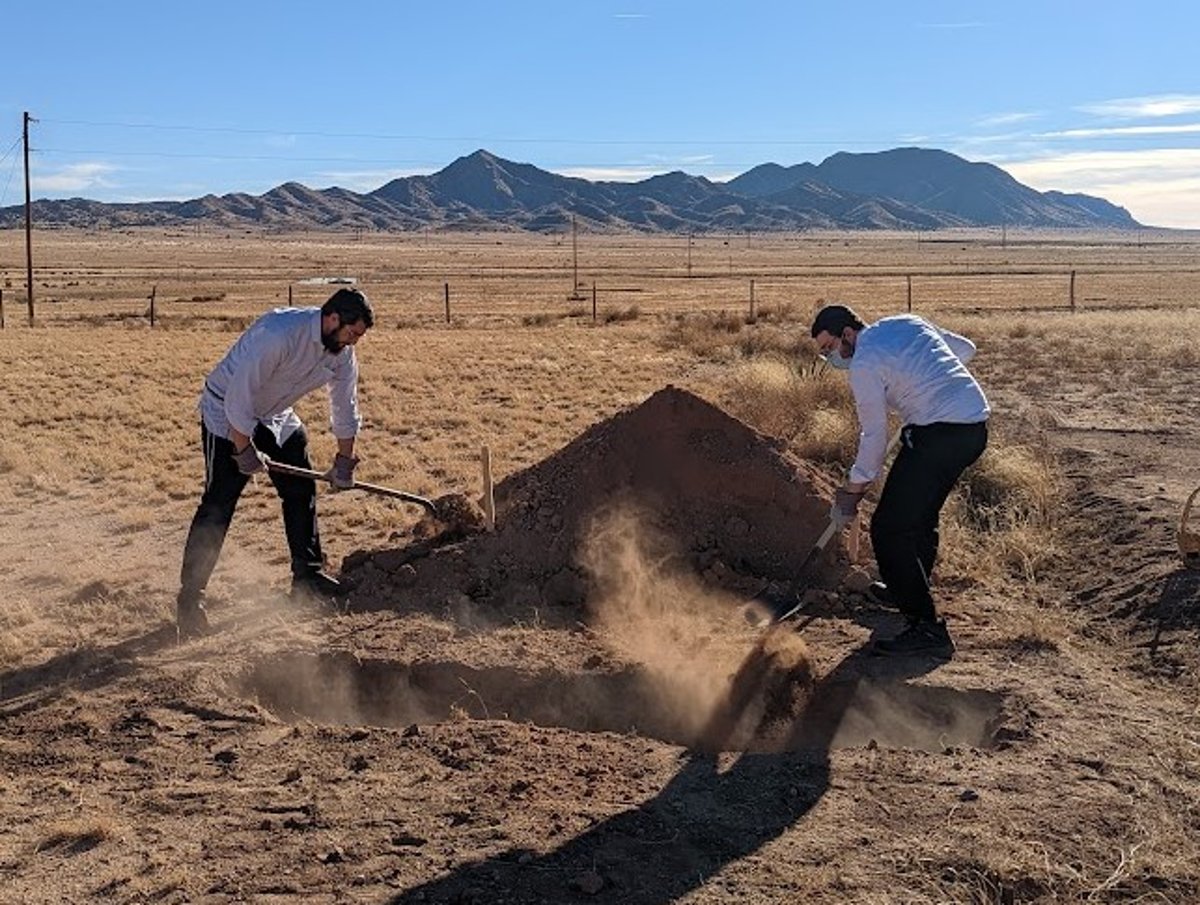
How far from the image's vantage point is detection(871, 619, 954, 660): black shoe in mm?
5770

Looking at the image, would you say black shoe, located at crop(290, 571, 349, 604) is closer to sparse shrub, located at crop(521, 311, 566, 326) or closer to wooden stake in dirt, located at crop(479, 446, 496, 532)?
wooden stake in dirt, located at crop(479, 446, 496, 532)

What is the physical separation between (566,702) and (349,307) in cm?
216

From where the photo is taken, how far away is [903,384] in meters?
5.31

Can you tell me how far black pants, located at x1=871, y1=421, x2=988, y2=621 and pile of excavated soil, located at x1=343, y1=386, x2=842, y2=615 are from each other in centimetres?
124

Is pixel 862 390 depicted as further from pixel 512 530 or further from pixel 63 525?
pixel 63 525

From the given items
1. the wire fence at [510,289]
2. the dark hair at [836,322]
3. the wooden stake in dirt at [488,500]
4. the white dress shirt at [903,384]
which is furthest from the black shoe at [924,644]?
the wire fence at [510,289]

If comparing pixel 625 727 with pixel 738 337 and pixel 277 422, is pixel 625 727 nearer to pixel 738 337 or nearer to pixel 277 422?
pixel 277 422

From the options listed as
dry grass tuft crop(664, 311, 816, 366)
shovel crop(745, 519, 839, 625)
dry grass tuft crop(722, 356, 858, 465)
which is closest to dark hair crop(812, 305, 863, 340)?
shovel crop(745, 519, 839, 625)

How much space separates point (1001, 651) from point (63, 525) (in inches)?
282

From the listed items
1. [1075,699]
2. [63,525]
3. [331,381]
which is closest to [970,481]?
[1075,699]

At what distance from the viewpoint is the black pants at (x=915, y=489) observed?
5371mm

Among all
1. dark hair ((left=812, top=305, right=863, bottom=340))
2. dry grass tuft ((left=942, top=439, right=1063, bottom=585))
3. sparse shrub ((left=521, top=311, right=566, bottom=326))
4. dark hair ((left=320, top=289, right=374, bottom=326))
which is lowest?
dry grass tuft ((left=942, top=439, right=1063, bottom=585))

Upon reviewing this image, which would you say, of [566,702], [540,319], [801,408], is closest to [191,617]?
[566,702]

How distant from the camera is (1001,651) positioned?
580 centimetres
